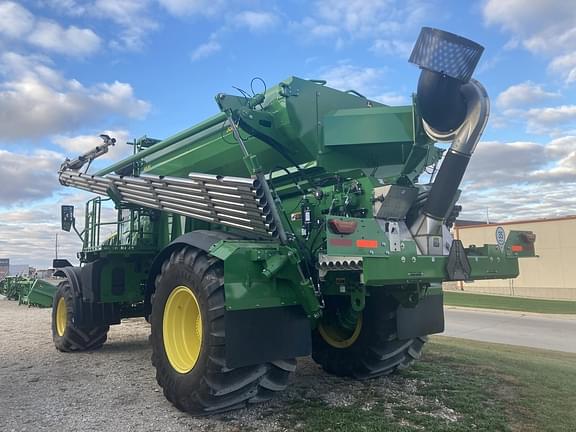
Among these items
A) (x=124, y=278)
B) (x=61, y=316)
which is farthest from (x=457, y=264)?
(x=61, y=316)

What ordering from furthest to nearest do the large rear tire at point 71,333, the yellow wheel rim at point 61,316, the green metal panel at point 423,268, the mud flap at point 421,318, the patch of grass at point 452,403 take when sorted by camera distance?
the yellow wheel rim at point 61,316 → the large rear tire at point 71,333 → the mud flap at point 421,318 → the patch of grass at point 452,403 → the green metal panel at point 423,268

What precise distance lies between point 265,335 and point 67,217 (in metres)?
6.07

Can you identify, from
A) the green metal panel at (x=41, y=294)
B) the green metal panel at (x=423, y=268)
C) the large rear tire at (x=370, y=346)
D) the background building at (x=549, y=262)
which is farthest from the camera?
the background building at (x=549, y=262)

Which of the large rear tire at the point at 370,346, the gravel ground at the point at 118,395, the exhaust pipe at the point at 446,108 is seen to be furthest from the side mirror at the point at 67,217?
the exhaust pipe at the point at 446,108

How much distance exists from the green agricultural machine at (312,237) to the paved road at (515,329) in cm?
767

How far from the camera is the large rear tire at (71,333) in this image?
28.5ft

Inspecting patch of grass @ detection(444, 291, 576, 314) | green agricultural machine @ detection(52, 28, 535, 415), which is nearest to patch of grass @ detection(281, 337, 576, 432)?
green agricultural machine @ detection(52, 28, 535, 415)

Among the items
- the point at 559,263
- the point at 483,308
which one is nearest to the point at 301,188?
the point at 483,308

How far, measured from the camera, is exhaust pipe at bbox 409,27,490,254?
15.5 feet

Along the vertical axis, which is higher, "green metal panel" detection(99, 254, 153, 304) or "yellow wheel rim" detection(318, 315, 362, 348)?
"green metal panel" detection(99, 254, 153, 304)

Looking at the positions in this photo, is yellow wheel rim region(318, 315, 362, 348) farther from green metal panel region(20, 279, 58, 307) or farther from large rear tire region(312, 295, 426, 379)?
green metal panel region(20, 279, 58, 307)

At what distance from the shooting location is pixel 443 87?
4879 millimetres

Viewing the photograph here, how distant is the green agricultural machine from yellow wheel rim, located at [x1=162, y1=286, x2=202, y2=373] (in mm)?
15

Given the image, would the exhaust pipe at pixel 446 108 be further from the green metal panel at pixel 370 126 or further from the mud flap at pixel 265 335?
the mud flap at pixel 265 335
